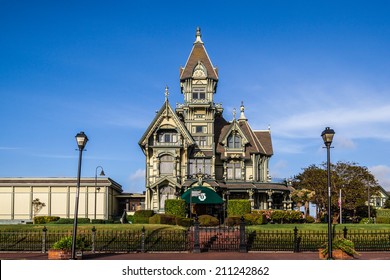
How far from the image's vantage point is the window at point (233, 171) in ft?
204

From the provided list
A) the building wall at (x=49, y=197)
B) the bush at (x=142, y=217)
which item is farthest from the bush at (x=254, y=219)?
the building wall at (x=49, y=197)

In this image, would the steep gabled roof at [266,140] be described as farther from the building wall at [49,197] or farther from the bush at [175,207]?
the building wall at [49,197]

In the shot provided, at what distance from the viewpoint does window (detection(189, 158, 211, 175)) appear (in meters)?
60.9

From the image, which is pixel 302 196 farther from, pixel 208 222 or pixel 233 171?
pixel 208 222

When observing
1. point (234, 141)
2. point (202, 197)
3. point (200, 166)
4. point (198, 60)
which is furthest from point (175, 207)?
point (198, 60)

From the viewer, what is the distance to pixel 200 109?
62375 millimetres

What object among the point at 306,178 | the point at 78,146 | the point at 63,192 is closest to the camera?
the point at 78,146

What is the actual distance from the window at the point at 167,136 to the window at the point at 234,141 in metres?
6.48

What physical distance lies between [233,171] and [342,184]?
611 inches

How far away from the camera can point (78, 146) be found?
78.8 feet

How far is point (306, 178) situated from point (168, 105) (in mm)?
21540
